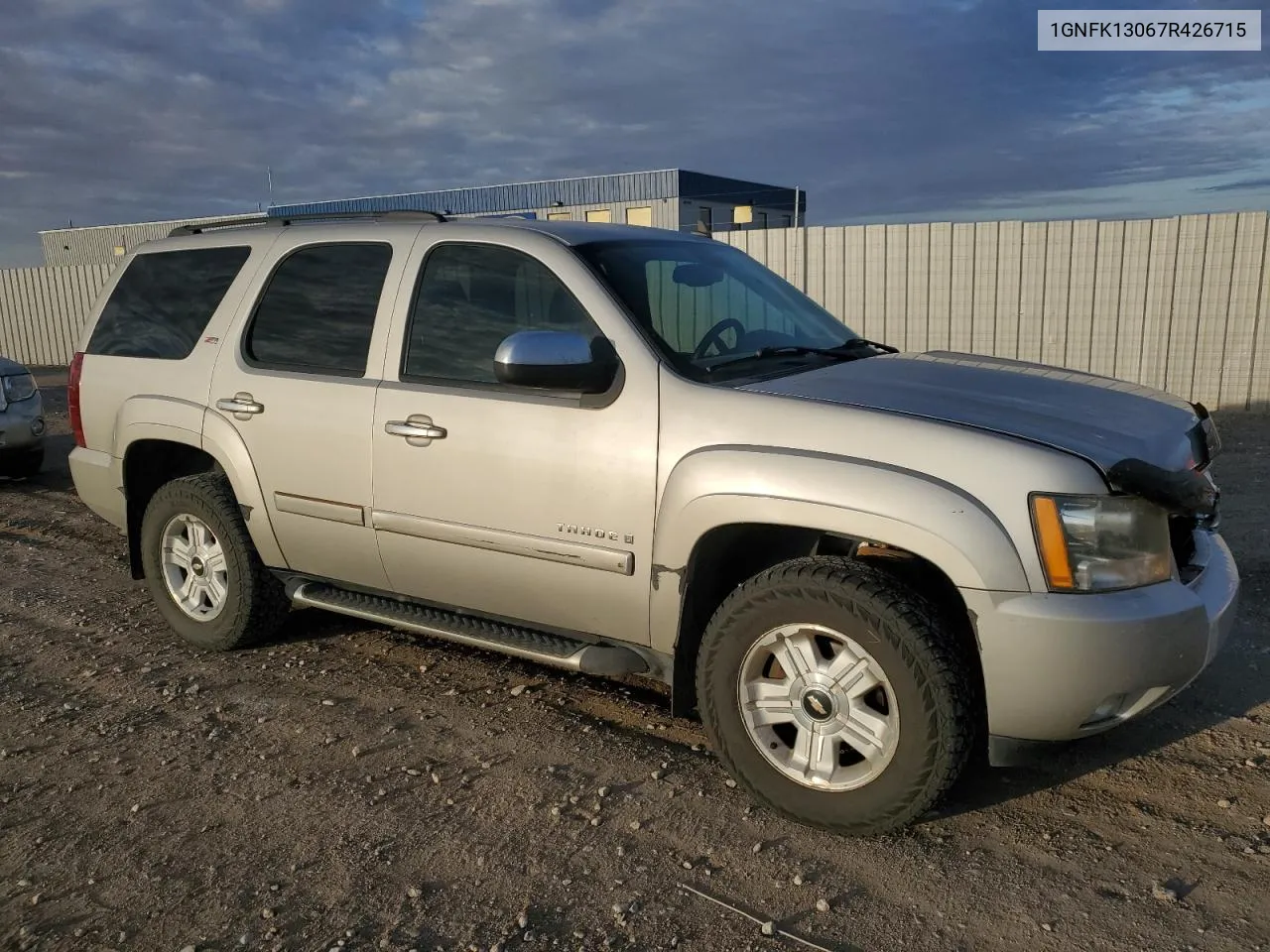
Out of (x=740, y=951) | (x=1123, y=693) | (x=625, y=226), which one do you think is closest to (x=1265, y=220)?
(x=625, y=226)

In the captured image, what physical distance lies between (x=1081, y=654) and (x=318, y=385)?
3.05 meters

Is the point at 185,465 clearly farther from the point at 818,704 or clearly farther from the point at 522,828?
the point at 818,704

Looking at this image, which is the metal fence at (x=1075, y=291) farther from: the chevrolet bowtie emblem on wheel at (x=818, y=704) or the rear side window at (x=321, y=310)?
the chevrolet bowtie emblem on wheel at (x=818, y=704)

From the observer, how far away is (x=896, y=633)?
2.94m

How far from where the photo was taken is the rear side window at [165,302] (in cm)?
479

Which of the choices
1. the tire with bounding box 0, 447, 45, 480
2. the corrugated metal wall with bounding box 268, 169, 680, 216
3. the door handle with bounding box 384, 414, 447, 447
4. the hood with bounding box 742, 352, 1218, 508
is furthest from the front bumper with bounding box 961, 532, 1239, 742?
the corrugated metal wall with bounding box 268, 169, 680, 216

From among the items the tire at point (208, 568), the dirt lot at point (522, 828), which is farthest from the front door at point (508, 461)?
the tire at point (208, 568)

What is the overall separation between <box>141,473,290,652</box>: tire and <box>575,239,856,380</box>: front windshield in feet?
7.13

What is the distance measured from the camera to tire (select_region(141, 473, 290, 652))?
4.68 m

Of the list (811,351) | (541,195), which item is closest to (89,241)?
(541,195)

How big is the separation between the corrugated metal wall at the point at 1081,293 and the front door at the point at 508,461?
28.8 feet

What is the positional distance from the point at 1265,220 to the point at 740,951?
412 inches

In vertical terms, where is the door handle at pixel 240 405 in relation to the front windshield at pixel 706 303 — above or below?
below

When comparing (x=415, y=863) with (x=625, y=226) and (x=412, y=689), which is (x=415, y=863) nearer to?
(x=412, y=689)
